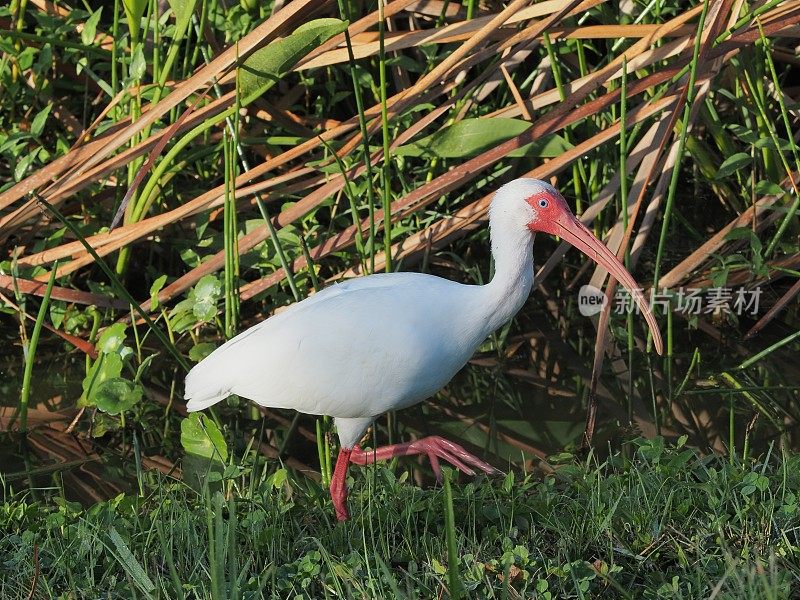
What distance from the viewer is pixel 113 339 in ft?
13.0

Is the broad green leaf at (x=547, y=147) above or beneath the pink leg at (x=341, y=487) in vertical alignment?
above

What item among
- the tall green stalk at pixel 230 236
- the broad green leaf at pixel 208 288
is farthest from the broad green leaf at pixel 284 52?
the broad green leaf at pixel 208 288

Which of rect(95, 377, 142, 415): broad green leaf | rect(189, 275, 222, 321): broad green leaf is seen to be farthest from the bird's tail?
rect(189, 275, 222, 321): broad green leaf

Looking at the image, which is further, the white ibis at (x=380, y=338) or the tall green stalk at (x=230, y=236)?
the tall green stalk at (x=230, y=236)

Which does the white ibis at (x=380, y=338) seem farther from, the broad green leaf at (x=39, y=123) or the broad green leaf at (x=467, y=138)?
the broad green leaf at (x=39, y=123)

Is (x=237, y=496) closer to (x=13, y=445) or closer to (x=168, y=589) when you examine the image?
(x=168, y=589)

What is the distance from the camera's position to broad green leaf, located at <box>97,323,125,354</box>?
12.9 feet

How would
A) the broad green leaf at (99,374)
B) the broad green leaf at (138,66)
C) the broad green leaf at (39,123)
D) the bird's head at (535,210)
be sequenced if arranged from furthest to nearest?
the broad green leaf at (39,123) < the broad green leaf at (138,66) < the broad green leaf at (99,374) < the bird's head at (535,210)

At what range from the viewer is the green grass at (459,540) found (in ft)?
7.87

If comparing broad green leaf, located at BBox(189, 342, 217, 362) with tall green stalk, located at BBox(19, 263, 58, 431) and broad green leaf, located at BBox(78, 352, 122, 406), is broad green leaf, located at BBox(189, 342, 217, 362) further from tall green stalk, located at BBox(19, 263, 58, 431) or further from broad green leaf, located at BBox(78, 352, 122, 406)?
tall green stalk, located at BBox(19, 263, 58, 431)

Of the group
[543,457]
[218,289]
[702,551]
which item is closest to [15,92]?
[218,289]

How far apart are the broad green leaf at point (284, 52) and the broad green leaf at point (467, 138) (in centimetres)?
74

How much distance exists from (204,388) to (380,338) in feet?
1.90

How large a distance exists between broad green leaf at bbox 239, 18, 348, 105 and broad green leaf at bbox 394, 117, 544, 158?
0.74 meters
